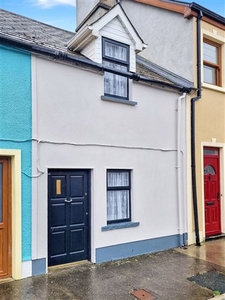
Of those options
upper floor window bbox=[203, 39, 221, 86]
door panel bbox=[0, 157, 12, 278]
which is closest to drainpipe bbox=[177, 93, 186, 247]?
upper floor window bbox=[203, 39, 221, 86]

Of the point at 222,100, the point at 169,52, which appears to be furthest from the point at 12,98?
the point at 222,100

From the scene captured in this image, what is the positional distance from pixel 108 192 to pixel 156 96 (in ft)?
9.98

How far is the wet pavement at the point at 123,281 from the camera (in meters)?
4.96

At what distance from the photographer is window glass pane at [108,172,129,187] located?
23.2 feet

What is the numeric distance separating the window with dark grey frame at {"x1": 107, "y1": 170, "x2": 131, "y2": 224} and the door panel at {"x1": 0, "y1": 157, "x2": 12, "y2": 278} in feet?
7.85

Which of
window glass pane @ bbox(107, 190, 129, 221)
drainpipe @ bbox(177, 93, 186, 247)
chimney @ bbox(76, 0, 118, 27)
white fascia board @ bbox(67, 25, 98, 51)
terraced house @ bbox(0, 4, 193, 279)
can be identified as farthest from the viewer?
chimney @ bbox(76, 0, 118, 27)

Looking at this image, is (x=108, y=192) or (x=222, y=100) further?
(x=222, y=100)

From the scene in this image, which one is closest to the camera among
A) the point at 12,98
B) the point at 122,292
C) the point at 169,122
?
the point at 122,292

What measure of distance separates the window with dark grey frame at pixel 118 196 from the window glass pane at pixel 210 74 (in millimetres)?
4469

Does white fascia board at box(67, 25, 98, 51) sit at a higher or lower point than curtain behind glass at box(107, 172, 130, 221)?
higher

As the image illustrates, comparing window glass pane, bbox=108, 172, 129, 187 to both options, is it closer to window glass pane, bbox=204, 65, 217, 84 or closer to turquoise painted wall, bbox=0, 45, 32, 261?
turquoise painted wall, bbox=0, 45, 32, 261

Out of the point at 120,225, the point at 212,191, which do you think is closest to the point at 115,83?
the point at 120,225

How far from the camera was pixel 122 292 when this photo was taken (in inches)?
201

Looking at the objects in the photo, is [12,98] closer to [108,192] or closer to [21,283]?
[108,192]
